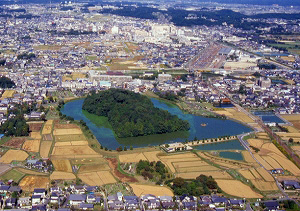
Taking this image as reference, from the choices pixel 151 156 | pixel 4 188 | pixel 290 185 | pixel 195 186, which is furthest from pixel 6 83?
pixel 290 185

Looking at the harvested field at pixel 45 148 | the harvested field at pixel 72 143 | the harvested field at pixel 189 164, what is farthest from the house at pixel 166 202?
the harvested field at pixel 72 143

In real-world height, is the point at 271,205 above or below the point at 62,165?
above

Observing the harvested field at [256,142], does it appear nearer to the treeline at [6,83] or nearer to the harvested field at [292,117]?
the harvested field at [292,117]

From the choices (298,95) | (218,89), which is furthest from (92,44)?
(298,95)

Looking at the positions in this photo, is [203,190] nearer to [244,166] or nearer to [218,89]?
[244,166]

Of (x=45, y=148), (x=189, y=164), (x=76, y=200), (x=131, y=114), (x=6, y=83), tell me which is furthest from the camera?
(x=6, y=83)

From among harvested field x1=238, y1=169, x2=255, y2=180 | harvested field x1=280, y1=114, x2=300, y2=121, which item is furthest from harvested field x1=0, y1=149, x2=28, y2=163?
harvested field x1=280, y1=114, x2=300, y2=121

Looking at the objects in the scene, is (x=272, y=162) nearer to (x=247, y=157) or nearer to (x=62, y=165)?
(x=247, y=157)
